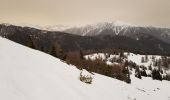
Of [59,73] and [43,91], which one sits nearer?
[43,91]

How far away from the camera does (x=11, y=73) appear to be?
12875mm

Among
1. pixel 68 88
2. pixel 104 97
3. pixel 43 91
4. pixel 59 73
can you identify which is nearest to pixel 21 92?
pixel 43 91

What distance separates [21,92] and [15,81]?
90 cm

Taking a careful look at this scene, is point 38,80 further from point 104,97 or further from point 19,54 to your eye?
point 104,97

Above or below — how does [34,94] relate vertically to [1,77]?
below

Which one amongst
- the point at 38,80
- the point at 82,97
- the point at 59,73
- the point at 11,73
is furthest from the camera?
the point at 59,73

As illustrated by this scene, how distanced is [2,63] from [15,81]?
1665 millimetres

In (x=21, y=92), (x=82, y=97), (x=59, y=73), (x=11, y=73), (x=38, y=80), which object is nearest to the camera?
(x=21, y=92)

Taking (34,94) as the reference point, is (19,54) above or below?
above

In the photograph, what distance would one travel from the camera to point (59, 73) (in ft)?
59.3

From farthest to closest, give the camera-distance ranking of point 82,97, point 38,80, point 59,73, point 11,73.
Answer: point 59,73
point 82,97
point 38,80
point 11,73

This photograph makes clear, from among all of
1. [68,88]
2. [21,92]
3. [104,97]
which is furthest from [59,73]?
[21,92]

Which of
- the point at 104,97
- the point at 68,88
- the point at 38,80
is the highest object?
the point at 38,80

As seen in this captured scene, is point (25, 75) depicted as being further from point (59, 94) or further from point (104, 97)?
point (104, 97)
